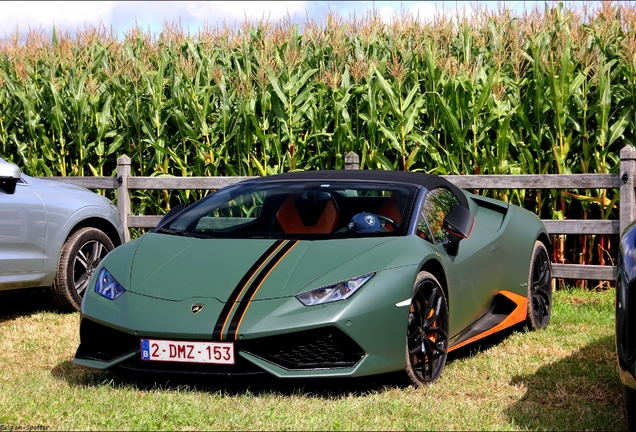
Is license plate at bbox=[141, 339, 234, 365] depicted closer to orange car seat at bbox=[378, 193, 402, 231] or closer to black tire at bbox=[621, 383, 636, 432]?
orange car seat at bbox=[378, 193, 402, 231]

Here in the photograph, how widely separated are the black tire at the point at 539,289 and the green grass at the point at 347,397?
42cm

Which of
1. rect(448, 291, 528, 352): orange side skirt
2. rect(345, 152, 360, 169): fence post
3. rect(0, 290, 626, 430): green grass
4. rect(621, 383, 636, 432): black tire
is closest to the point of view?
rect(621, 383, 636, 432): black tire

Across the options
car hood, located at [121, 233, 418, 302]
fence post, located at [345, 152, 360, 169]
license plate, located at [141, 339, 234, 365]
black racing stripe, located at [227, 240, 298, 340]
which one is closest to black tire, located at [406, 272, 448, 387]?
car hood, located at [121, 233, 418, 302]

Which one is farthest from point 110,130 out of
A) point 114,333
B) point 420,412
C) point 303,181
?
point 420,412

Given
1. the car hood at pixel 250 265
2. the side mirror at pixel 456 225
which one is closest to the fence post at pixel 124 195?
the car hood at pixel 250 265

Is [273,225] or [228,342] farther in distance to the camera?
[273,225]

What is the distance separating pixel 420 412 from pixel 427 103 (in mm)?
6400

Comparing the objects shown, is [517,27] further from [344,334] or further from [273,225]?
[344,334]

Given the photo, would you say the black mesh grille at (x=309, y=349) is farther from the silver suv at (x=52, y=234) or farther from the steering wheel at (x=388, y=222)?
the silver suv at (x=52, y=234)

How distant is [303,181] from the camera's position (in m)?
6.65

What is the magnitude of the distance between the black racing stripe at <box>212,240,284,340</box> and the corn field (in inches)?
193

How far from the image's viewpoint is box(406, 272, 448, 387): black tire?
5.53 metres

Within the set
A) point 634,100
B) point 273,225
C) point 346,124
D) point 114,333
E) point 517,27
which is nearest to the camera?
point 114,333

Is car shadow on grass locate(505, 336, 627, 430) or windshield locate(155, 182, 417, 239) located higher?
windshield locate(155, 182, 417, 239)
